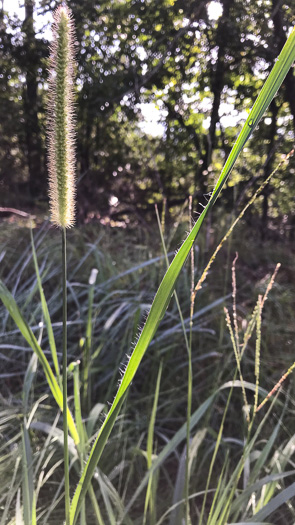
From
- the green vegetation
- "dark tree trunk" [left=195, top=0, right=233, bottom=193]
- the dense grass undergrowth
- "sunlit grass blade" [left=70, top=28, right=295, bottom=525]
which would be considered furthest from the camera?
"dark tree trunk" [left=195, top=0, right=233, bottom=193]

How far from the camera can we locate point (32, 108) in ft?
12.0

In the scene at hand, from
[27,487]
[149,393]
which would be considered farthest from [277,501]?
[149,393]

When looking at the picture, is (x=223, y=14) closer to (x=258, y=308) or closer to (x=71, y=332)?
(x=71, y=332)

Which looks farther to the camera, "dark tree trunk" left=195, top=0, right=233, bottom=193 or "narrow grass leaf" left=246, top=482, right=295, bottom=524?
"dark tree trunk" left=195, top=0, right=233, bottom=193

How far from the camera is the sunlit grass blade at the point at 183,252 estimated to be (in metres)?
0.47

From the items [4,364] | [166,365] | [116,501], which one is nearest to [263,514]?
[116,501]

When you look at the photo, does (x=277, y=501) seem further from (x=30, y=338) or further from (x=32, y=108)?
(x=32, y=108)

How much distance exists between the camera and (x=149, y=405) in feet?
5.22

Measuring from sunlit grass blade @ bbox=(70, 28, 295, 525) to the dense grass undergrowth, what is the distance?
344 mm

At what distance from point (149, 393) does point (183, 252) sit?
1.24m

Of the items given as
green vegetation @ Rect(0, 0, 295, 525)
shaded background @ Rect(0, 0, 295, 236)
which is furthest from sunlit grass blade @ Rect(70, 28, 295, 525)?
shaded background @ Rect(0, 0, 295, 236)

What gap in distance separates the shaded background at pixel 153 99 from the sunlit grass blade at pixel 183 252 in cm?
242

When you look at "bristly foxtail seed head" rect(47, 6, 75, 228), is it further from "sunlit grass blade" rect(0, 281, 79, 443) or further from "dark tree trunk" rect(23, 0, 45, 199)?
"dark tree trunk" rect(23, 0, 45, 199)

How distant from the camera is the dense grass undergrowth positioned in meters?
1.08
